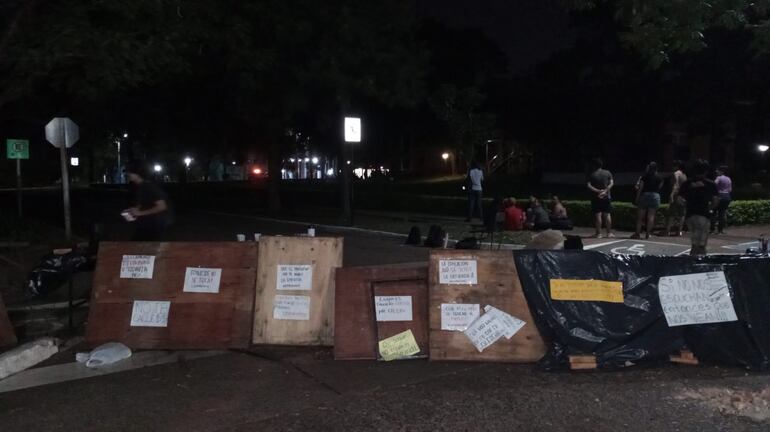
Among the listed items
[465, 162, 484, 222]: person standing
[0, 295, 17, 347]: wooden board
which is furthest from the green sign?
[0, 295, 17, 347]: wooden board

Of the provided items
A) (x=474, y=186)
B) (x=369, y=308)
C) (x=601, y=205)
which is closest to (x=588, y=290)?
(x=369, y=308)

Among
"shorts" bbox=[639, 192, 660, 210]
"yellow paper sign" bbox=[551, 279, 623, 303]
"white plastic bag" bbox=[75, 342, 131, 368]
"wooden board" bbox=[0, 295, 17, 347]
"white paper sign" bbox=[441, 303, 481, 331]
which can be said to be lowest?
"white plastic bag" bbox=[75, 342, 131, 368]

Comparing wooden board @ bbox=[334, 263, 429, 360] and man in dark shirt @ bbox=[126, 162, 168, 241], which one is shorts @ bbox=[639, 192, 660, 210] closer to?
wooden board @ bbox=[334, 263, 429, 360]

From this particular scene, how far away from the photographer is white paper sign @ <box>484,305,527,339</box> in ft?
21.1

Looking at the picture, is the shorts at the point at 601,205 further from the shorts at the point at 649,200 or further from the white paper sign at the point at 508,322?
the white paper sign at the point at 508,322

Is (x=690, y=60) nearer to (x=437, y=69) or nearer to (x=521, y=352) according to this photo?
(x=437, y=69)

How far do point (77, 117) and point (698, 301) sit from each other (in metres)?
22.6

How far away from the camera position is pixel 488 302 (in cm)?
648

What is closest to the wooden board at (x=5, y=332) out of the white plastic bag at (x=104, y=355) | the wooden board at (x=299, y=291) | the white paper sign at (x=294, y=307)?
the white plastic bag at (x=104, y=355)

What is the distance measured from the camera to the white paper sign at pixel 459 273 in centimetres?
652

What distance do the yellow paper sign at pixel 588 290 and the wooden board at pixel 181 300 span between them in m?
2.93

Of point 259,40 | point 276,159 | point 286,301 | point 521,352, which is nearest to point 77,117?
point 276,159

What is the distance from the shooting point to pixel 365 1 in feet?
68.4

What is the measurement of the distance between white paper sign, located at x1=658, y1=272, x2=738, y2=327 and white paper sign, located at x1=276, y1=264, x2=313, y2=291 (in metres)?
3.26
